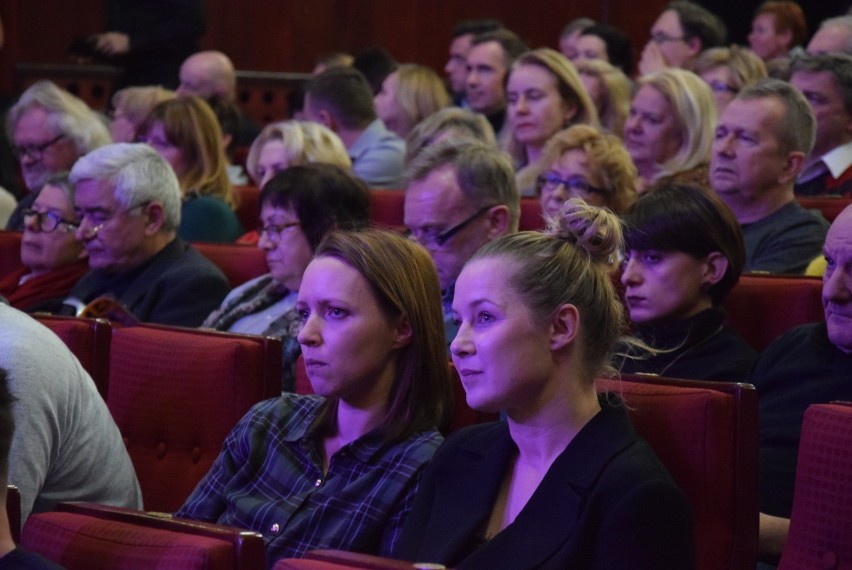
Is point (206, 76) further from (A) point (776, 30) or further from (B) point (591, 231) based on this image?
(B) point (591, 231)

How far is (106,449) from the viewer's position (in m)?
2.36

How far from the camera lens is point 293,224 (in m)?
3.21

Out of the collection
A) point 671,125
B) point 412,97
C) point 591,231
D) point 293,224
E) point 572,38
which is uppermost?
point 591,231

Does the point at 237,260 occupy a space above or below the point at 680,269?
below

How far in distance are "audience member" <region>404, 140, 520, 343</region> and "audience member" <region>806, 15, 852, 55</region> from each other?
96.7 inches

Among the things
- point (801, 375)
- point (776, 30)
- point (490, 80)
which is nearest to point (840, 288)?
point (801, 375)

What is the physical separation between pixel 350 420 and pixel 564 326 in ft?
1.46

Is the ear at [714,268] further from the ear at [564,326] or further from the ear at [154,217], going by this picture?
the ear at [154,217]

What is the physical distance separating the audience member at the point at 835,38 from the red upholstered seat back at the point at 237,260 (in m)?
2.52

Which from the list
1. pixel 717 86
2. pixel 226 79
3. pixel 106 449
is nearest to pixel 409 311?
pixel 106 449

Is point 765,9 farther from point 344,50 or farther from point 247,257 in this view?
point 247,257

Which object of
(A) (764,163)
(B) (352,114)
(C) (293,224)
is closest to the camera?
Result: (C) (293,224)

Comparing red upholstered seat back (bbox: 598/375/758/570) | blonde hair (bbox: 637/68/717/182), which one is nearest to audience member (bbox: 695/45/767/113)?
blonde hair (bbox: 637/68/717/182)

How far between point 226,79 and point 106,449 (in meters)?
4.12
